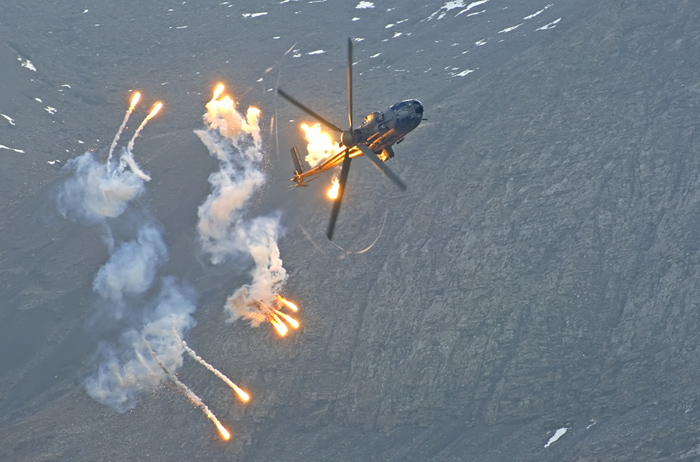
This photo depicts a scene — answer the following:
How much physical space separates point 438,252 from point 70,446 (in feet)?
181

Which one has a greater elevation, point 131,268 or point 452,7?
point 131,268

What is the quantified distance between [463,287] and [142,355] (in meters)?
45.1

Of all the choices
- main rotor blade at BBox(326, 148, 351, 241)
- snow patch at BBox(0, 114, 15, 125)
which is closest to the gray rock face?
snow patch at BBox(0, 114, 15, 125)

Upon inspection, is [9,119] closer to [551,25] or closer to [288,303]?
[288,303]

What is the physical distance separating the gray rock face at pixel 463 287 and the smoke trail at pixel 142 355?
2.16 metres

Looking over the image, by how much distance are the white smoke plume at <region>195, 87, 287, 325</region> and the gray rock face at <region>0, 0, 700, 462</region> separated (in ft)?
8.31

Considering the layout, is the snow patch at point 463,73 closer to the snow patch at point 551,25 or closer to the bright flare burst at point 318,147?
the snow patch at point 551,25

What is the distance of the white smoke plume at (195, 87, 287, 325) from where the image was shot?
128m

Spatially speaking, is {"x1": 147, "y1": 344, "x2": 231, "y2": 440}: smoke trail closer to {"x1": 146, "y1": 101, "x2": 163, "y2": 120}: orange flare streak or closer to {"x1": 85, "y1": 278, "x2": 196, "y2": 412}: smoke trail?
{"x1": 85, "y1": 278, "x2": 196, "y2": 412}: smoke trail

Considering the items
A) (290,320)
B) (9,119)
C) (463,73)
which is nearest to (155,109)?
(9,119)

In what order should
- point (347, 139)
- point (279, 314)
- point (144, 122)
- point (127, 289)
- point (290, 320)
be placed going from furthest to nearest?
point (144, 122) → point (127, 289) → point (279, 314) → point (290, 320) → point (347, 139)

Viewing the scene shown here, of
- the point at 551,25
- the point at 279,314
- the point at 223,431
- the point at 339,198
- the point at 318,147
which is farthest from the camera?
the point at 551,25

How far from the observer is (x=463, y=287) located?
404ft

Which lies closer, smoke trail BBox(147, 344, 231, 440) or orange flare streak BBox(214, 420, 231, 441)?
orange flare streak BBox(214, 420, 231, 441)
